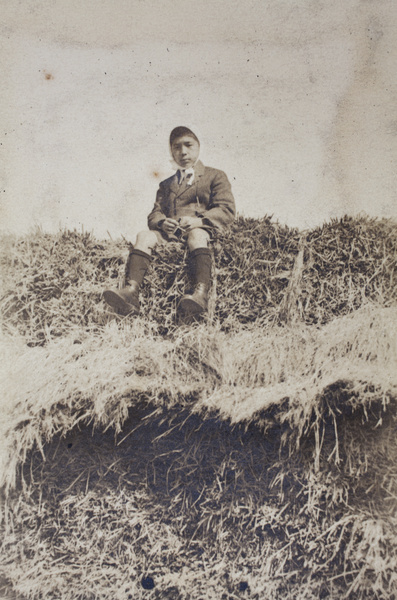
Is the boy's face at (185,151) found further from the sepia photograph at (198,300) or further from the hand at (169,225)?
the hand at (169,225)

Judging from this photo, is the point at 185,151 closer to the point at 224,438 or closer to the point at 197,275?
the point at 197,275

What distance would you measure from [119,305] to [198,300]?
1.50 ft

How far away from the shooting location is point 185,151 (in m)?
2.56

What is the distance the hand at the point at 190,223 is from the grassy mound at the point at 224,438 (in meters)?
0.28

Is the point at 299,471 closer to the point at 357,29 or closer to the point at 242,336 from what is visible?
the point at 242,336

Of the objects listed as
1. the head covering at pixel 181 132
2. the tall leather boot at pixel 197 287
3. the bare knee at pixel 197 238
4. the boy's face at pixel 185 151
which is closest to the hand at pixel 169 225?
the bare knee at pixel 197 238

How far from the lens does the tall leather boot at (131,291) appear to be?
234 centimetres

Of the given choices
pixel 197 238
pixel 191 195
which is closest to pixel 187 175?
pixel 191 195

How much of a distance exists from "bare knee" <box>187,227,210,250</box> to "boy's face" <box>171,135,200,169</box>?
45 centimetres

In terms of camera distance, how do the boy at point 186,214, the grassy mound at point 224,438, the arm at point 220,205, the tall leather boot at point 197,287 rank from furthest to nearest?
the arm at point 220,205, the boy at point 186,214, the tall leather boot at point 197,287, the grassy mound at point 224,438

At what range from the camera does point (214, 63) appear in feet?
8.37

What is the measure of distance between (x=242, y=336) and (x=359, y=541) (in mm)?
1066

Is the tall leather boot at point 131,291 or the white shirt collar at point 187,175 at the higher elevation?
the white shirt collar at point 187,175

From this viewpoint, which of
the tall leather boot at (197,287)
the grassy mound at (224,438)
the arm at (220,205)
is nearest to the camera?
the grassy mound at (224,438)
